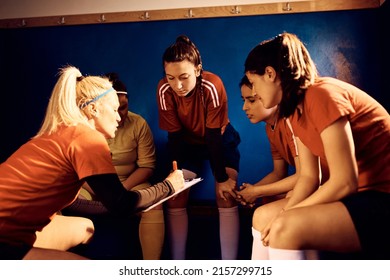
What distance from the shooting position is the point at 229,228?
3.16 ft

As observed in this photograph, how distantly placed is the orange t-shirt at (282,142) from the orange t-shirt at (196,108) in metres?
0.13

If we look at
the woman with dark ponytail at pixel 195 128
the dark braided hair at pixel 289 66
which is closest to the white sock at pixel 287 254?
the dark braided hair at pixel 289 66

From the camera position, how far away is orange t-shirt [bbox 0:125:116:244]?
0.66 metres

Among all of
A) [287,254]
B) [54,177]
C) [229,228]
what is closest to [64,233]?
[54,177]

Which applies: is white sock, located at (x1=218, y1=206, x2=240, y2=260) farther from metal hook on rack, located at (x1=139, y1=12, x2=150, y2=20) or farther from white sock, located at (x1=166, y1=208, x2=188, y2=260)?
metal hook on rack, located at (x1=139, y1=12, x2=150, y2=20)

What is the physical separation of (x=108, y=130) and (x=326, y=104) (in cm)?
45

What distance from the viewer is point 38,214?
700 millimetres

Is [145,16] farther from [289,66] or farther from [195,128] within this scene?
[289,66]

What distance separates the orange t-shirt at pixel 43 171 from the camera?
2.18 ft

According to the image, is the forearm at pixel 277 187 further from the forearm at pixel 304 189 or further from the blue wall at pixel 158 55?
the forearm at pixel 304 189

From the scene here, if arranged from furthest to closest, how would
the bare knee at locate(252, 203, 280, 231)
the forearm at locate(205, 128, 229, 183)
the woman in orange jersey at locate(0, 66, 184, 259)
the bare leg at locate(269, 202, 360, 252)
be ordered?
the forearm at locate(205, 128, 229, 183)
the bare knee at locate(252, 203, 280, 231)
the woman in orange jersey at locate(0, 66, 184, 259)
the bare leg at locate(269, 202, 360, 252)

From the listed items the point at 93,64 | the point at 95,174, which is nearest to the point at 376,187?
the point at 95,174

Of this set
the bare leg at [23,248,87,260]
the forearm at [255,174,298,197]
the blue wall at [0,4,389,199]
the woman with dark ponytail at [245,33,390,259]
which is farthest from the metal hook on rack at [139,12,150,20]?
the bare leg at [23,248,87,260]

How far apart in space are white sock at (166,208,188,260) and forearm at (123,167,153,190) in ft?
0.35
